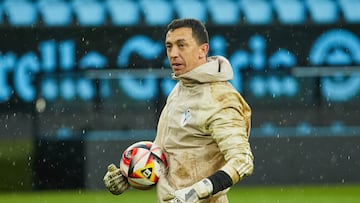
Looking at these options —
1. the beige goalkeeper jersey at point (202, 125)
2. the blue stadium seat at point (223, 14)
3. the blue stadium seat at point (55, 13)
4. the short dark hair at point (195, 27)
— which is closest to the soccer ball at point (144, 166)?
the beige goalkeeper jersey at point (202, 125)

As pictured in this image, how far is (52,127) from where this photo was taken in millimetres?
14992

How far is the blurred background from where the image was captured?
15.0 metres

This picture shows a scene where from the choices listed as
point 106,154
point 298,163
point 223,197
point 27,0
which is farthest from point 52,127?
point 223,197

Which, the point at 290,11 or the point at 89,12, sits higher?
the point at 89,12

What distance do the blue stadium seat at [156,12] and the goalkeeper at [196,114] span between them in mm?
9160

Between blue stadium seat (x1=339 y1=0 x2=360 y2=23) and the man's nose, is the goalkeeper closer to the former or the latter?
the man's nose

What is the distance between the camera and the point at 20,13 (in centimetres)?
1547

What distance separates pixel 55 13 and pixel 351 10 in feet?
13.0

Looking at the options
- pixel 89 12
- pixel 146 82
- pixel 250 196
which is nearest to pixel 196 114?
pixel 250 196

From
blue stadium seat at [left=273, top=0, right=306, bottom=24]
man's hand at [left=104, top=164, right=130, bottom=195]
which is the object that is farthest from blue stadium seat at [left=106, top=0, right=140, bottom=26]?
man's hand at [left=104, top=164, right=130, bottom=195]

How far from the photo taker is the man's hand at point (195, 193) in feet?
19.4

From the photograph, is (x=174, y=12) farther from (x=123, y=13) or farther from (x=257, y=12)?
(x=257, y=12)

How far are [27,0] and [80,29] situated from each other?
31.8 inches

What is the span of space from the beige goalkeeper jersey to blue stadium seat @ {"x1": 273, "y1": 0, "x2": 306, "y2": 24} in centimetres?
929
